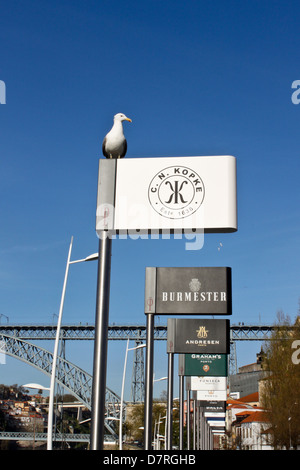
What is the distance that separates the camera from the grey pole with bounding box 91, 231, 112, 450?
7.06 metres

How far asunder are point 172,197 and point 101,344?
2233 millimetres

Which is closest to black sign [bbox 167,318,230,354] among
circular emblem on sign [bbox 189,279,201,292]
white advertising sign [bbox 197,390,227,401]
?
circular emblem on sign [bbox 189,279,201,292]

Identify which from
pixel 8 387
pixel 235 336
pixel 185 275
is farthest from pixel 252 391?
pixel 185 275

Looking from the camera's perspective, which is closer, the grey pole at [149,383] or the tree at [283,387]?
the grey pole at [149,383]

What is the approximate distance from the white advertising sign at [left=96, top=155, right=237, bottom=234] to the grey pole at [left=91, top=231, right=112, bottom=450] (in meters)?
0.44

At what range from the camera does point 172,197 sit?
802 cm

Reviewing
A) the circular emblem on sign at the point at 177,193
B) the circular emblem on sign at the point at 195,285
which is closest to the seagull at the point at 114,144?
the circular emblem on sign at the point at 177,193

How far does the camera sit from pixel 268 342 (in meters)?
55.9

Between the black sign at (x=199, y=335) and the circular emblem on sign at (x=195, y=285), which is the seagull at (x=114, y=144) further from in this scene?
the black sign at (x=199, y=335)

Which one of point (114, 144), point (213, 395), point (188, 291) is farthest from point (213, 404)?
point (114, 144)

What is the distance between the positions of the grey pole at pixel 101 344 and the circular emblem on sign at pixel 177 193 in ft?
2.90

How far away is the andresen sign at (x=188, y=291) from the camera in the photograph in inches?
459

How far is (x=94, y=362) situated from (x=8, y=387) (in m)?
137
